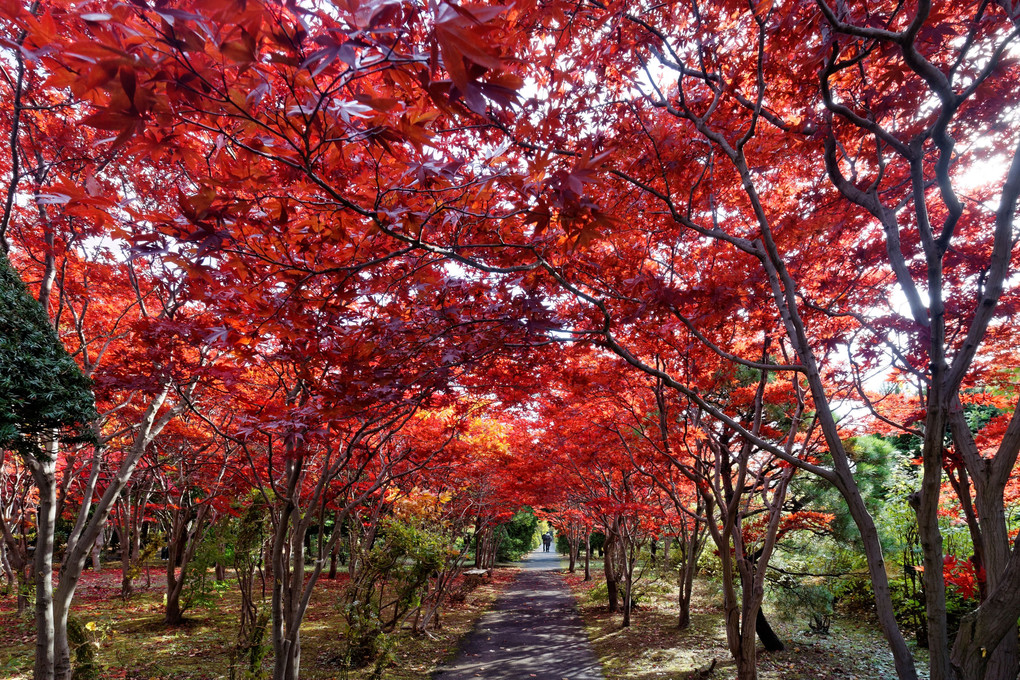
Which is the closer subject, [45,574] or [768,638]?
[45,574]

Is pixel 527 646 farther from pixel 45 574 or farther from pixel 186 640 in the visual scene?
pixel 45 574

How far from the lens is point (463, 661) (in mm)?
8547

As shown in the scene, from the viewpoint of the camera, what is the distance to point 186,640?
29.9ft

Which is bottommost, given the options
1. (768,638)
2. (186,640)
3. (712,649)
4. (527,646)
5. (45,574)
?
(527,646)

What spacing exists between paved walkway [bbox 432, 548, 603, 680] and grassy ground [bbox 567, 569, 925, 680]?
0.39 m

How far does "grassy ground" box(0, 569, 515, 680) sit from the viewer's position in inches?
293

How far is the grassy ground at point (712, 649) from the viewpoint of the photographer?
7.66 meters

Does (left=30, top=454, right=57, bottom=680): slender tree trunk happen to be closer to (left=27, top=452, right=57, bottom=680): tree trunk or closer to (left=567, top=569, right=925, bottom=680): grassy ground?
(left=27, top=452, right=57, bottom=680): tree trunk

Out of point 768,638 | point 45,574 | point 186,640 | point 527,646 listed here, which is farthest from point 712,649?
point 45,574

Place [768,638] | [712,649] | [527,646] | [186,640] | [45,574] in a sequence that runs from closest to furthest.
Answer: [45,574] → [768,638] → [712,649] → [186,640] → [527,646]

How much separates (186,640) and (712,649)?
9.60 metres

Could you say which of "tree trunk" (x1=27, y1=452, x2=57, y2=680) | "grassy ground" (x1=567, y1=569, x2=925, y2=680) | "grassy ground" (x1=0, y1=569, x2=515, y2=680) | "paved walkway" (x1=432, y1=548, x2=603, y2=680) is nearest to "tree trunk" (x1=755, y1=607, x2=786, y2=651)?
"grassy ground" (x1=567, y1=569, x2=925, y2=680)

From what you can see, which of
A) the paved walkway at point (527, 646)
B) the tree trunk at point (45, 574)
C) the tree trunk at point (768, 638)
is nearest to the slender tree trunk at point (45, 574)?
the tree trunk at point (45, 574)

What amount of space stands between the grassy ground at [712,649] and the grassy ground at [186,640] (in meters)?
3.13
